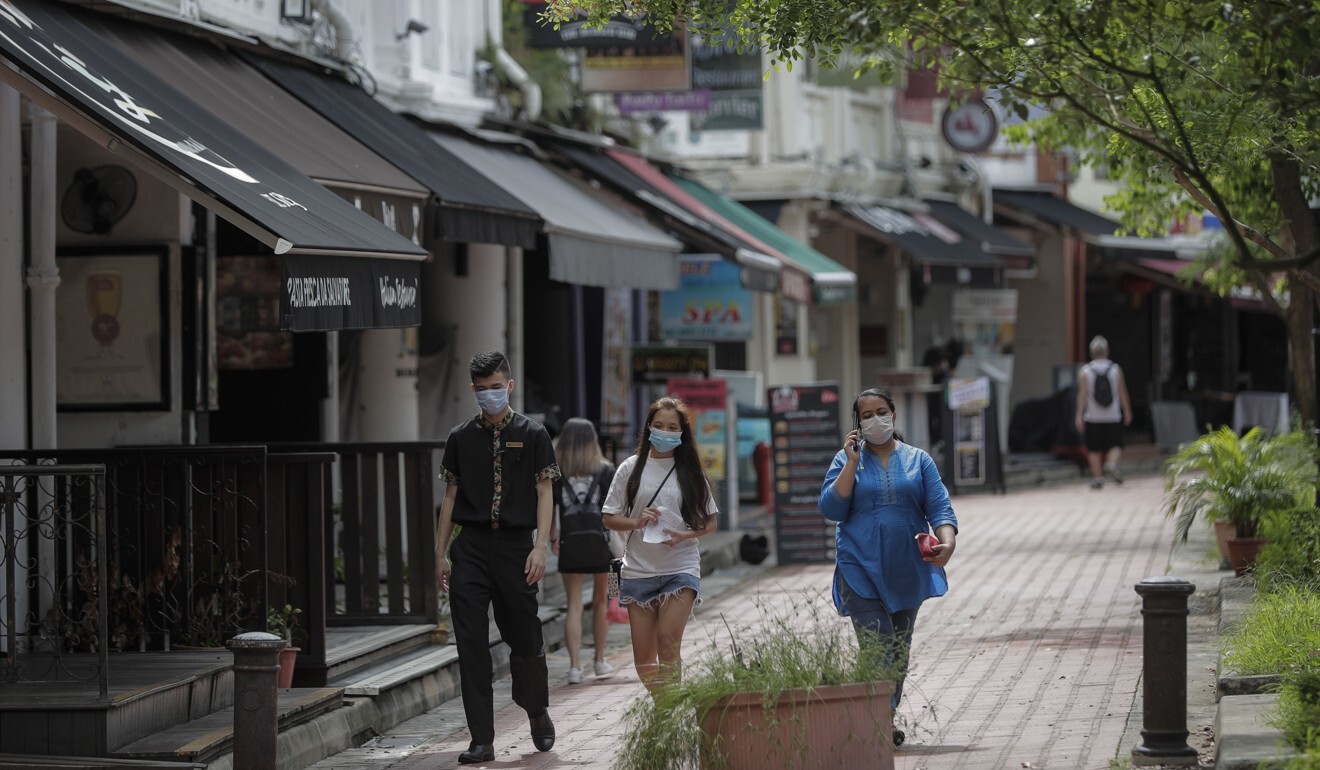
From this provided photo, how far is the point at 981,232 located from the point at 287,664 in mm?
21829

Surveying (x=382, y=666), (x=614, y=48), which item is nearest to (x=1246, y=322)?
(x=614, y=48)

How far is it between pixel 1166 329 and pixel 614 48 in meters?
20.0

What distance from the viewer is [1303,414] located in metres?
15.1

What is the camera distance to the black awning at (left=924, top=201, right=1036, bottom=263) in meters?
29.5

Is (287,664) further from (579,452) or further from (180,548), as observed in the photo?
(579,452)

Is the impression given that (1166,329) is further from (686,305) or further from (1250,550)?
(1250,550)

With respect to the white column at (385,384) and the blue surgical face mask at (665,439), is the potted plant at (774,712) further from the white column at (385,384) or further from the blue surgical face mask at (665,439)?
the white column at (385,384)

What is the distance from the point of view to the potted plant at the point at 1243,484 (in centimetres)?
1289

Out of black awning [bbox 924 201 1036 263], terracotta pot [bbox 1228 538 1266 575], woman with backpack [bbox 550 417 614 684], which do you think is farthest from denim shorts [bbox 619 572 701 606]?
black awning [bbox 924 201 1036 263]

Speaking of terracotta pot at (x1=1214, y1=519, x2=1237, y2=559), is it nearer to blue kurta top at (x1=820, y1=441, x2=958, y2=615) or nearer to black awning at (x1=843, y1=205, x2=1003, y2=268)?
blue kurta top at (x1=820, y1=441, x2=958, y2=615)

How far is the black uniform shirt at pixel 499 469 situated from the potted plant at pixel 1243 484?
205 inches

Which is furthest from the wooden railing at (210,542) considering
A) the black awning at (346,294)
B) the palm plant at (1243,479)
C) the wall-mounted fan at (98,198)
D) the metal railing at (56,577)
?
the palm plant at (1243,479)

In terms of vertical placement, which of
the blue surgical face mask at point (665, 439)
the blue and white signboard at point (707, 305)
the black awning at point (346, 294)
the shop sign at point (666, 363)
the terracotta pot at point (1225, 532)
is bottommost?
the terracotta pot at point (1225, 532)

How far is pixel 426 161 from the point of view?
13617 mm
